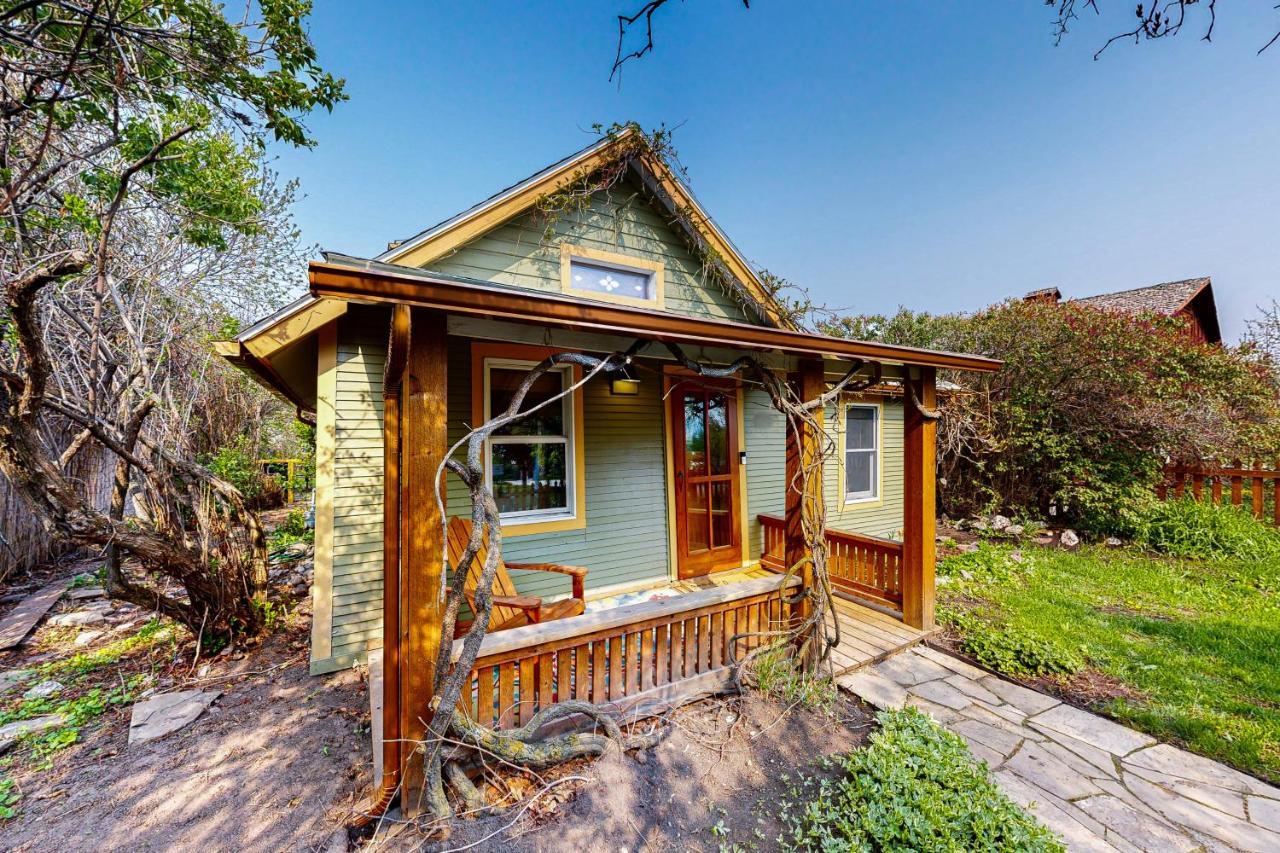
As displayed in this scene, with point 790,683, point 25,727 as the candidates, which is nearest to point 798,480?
point 790,683

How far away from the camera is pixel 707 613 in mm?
3045

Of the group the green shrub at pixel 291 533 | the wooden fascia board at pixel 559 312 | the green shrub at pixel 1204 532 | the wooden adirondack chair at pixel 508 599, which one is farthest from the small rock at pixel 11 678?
the green shrub at pixel 1204 532

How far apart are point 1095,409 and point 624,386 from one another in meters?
7.53

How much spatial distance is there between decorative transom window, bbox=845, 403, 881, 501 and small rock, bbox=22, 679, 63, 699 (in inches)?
317

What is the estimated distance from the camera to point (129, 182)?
383 centimetres

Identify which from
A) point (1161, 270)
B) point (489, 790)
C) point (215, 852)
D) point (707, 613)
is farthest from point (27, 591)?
point (1161, 270)

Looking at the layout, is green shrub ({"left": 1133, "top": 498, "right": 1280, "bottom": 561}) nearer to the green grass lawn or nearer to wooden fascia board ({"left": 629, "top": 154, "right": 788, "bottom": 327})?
the green grass lawn

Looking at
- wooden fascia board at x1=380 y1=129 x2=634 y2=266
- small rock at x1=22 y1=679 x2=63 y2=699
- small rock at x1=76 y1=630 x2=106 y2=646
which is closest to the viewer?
small rock at x1=22 y1=679 x2=63 y2=699

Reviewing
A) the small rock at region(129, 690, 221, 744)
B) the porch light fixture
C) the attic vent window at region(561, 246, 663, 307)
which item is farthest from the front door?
the small rock at region(129, 690, 221, 744)

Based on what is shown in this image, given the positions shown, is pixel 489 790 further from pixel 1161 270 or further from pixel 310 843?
pixel 1161 270

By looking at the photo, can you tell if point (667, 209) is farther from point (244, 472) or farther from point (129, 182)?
point (244, 472)

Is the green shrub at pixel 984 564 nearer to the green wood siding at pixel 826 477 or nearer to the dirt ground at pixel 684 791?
the green wood siding at pixel 826 477

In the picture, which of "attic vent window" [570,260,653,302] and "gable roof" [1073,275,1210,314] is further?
"gable roof" [1073,275,1210,314]

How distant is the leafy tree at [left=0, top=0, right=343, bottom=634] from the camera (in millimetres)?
2832
